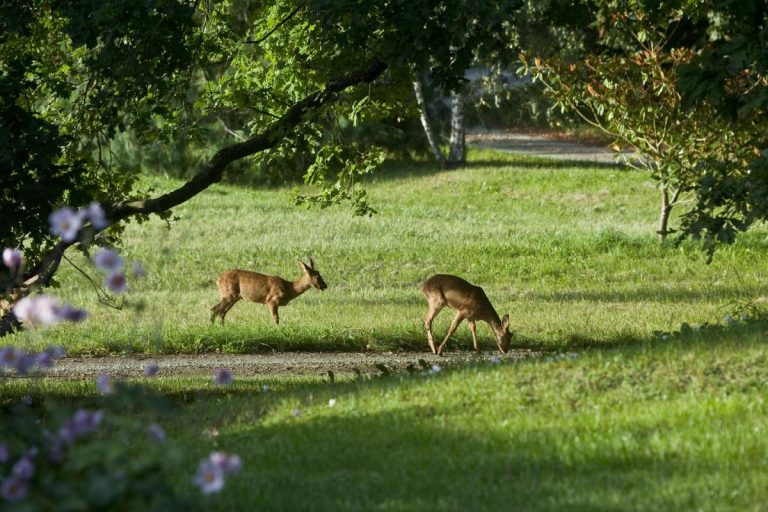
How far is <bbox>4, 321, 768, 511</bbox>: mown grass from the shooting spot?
6621 mm

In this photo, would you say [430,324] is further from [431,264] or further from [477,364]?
[431,264]

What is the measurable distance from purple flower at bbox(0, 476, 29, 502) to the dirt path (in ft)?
32.6

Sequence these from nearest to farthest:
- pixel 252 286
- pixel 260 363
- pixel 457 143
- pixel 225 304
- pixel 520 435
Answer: pixel 520 435 → pixel 260 363 → pixel 252 286 → pixel 225 304 → pixel 457 143

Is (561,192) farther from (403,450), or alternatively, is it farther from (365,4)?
(403,450)

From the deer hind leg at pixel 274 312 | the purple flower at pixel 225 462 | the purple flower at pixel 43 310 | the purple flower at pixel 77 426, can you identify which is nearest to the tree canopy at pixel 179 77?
the deer hind leg at pixel 274 312

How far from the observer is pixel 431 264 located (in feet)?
77.7

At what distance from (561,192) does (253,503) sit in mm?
26519

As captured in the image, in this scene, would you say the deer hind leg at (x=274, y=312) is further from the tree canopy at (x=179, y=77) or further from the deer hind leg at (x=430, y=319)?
the deer hind leg at (x=430, y=319)

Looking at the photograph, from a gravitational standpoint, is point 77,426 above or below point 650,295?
above

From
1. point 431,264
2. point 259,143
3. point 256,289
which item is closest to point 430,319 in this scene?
point 259,143

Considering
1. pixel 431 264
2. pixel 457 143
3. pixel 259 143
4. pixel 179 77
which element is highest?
pixel 179 77

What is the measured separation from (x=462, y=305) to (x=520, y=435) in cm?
739

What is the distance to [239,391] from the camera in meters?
13.1

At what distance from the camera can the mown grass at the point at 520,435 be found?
6621 millimetres
